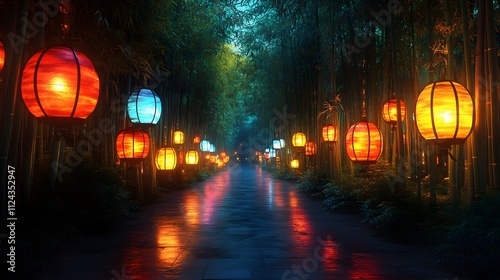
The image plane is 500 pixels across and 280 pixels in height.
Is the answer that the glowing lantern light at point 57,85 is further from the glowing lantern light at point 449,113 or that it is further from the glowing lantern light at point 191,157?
the glowing lantern light at point 191,157

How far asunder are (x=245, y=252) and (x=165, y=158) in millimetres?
5058

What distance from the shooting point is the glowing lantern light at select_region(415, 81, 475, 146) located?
154 inches

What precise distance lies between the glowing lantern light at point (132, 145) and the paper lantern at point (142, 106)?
12.8 inches

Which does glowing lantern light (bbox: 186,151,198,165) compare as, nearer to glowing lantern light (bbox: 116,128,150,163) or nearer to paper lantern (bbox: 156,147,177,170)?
paper lantern (bbox: 156,147,177,170)

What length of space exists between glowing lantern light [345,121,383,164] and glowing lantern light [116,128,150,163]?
134 inches

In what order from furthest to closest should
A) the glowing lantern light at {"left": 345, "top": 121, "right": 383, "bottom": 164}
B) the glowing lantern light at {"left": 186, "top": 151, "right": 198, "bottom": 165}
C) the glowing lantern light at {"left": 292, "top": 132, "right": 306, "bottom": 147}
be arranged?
the glowing lantern light at {"left": 186, "top": 151, "right": 198, "bottom": 165}
the glowing lantern light at {"left": 292, "top": 132, "right": 306, "bottom": 147}
the glowing lantern light at {"left": 345, "top": 121, "right": 383, "bottom": 164}

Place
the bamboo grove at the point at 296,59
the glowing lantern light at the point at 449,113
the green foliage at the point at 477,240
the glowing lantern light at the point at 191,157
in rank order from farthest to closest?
the glowing lantern light at the point at 191,157
the bamboo grove at the point at 296,59
the glowing lantern light at the point at 449,113
the green foliage at the point at 477,240

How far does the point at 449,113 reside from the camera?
3934mm

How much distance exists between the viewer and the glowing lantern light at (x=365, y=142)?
6.20 metres

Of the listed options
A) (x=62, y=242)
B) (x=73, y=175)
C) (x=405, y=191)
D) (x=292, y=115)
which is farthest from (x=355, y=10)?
(x=292, y=115)

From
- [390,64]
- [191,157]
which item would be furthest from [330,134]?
[191,157]

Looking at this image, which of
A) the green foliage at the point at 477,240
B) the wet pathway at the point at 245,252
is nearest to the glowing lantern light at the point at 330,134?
the wet pathway at the point at 245,252

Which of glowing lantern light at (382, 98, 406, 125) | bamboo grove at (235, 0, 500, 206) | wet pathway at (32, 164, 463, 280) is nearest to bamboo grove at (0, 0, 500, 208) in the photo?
bamboo grove at (235, 0, 500, 206)

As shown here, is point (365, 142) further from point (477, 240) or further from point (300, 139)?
point (300, 139)
